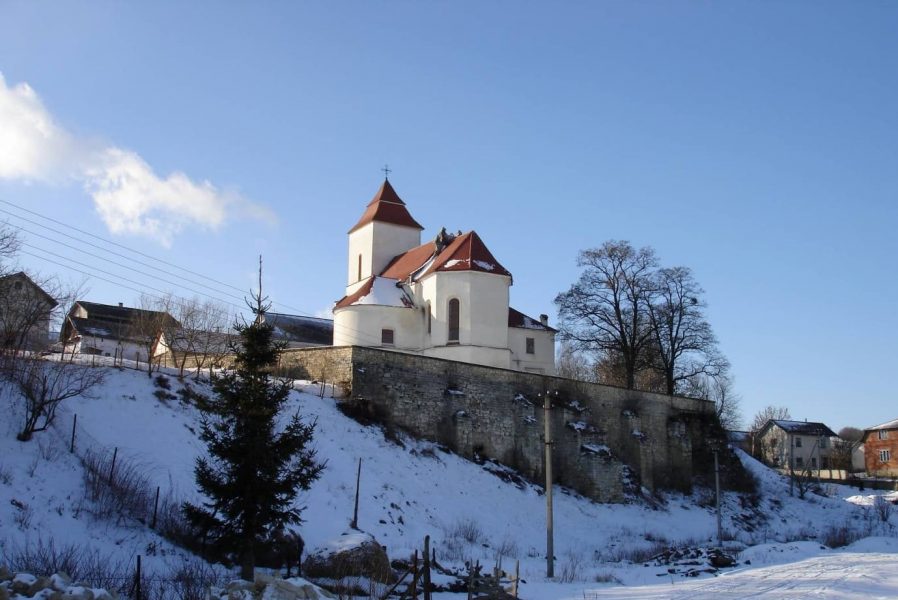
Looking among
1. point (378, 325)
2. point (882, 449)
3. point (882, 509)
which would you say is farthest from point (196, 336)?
point (882, 449)

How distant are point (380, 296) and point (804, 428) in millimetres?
58121

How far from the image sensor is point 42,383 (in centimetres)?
2073

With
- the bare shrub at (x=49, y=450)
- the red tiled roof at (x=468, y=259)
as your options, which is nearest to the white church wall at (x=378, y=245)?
the red tiled roof at (x=468, y=259)

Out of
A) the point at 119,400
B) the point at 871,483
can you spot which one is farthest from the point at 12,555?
the point at 871,483

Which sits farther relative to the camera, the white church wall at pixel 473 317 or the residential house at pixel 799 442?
the residential house at pixel 799 442

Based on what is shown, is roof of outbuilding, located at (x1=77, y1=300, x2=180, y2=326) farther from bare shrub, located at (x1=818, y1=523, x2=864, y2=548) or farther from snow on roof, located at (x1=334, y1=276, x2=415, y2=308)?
bare shrub, located at (x1=818, y1=523, x2=864, y2=548)

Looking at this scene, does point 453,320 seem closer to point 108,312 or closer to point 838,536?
point 838,536

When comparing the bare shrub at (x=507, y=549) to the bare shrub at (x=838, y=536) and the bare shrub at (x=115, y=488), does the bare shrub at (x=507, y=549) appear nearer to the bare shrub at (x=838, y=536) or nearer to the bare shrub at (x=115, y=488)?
the bare shrub at (x=115, y=488)

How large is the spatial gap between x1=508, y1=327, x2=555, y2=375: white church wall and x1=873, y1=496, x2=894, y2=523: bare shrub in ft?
58.9

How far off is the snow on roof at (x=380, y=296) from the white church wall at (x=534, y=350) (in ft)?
20.3

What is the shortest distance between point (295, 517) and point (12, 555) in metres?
5.00

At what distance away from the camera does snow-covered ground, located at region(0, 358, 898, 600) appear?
17811 mm

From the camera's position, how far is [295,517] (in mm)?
16484

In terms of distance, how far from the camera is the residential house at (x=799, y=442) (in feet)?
271
